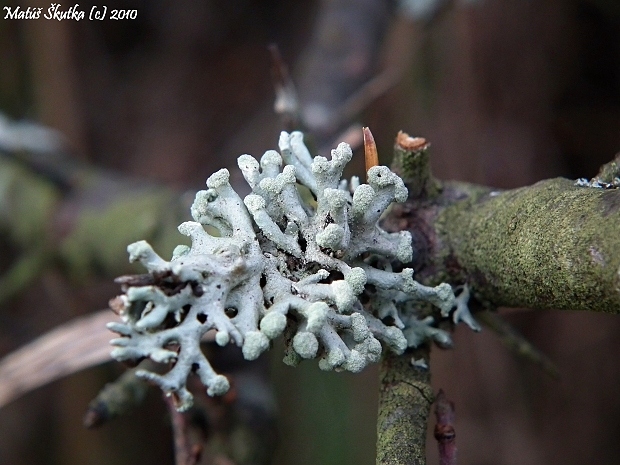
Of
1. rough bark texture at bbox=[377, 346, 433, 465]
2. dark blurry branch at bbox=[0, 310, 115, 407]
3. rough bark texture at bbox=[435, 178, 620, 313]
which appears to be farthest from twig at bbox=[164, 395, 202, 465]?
rough bark texture at bbox=[435, 178, 620, 313]

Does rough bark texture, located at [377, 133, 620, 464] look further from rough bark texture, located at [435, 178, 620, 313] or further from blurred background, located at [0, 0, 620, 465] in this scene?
blurred background, located at [0, 0, 620, 465]

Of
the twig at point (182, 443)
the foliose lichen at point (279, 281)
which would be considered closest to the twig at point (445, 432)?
the foliose lichen at point (279, 281)

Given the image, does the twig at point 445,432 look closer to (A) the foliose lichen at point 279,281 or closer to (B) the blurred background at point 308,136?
(A) the foliose lichen at point 279,281

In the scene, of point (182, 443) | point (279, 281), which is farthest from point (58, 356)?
point (279, 281)

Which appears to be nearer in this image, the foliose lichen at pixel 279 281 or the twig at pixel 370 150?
the foliose lichen at pixel 279 281

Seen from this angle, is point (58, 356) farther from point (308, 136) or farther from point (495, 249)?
point (495, 249)

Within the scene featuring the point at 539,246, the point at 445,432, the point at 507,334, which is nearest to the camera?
the point at 539,246
